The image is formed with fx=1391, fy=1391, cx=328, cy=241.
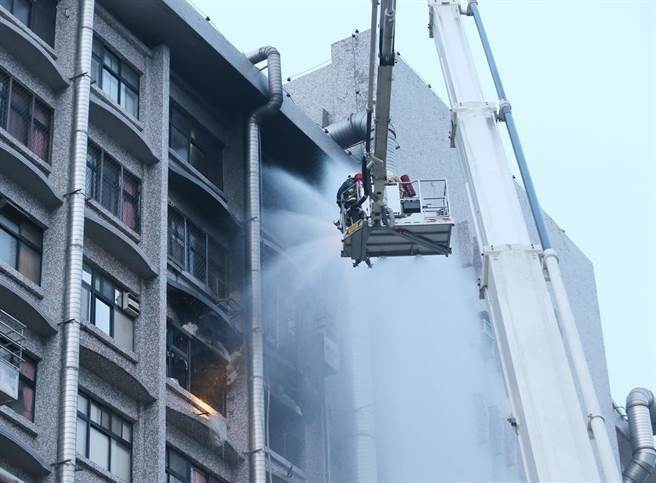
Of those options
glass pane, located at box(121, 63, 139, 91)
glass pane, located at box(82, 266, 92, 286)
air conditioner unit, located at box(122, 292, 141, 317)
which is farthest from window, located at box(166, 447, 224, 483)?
glass pane, located at box(121, 63, 139, 91)

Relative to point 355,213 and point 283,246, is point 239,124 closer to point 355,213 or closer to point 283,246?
point 283,246

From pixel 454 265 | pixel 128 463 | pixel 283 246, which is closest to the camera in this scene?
pixel 128 463

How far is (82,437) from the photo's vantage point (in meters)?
34.6

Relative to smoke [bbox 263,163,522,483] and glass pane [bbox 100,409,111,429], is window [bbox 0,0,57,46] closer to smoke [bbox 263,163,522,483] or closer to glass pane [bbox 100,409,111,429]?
glass pane [bbox 100,409,111,429]

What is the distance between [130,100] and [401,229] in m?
13.1

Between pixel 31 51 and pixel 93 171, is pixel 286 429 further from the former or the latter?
pixel 31 51

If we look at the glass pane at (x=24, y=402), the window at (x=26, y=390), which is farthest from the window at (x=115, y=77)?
the glass pane at (x=24, y=402)

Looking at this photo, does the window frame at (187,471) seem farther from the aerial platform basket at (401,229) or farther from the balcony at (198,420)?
the aerial platform basket at (401,229)

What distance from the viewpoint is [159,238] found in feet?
130

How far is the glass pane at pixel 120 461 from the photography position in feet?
116

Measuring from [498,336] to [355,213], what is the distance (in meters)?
8.87

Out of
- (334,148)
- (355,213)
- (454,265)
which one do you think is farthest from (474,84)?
(454,265)

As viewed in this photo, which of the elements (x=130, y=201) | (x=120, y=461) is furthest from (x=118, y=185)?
(x=120, y=461)

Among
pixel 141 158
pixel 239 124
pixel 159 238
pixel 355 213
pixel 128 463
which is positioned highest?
pixel 239 124
